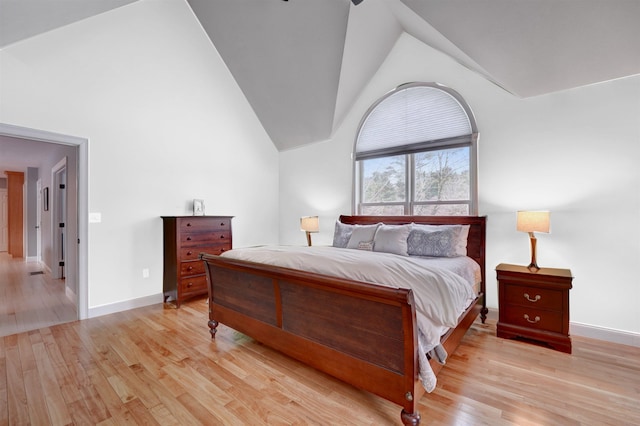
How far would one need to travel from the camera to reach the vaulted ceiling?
7.52ft

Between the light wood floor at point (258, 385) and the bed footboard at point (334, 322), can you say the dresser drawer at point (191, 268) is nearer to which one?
the light wood floor at point (258, 385)

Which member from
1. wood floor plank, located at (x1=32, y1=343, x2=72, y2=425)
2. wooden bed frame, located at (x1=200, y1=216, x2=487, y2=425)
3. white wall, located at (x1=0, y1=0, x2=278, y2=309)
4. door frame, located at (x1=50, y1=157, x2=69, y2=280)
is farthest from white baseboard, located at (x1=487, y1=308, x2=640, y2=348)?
door frame, located at (x1=50, y1=157, x2=69, y2=280)

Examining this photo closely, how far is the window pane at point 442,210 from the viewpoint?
11.3ft

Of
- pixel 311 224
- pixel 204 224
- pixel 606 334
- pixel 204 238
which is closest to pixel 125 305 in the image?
pixel 204 238

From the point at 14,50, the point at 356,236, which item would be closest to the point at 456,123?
the point at 356,236

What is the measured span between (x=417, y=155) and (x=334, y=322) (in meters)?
2.81

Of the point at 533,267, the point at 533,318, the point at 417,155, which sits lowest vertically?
the point at 533,318

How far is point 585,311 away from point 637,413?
1316mm

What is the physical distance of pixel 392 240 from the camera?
3.10 m

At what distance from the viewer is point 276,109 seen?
4758mm

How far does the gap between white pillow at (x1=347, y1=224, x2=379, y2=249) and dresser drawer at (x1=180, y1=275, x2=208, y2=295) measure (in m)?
2.08

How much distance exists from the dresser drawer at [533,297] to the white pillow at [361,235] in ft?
4.70

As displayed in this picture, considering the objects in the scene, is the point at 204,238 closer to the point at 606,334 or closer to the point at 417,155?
the point at 417,155

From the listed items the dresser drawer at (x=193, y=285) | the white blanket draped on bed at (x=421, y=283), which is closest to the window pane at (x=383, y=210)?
the white blanket draped on bed at (x=421, y=283)
